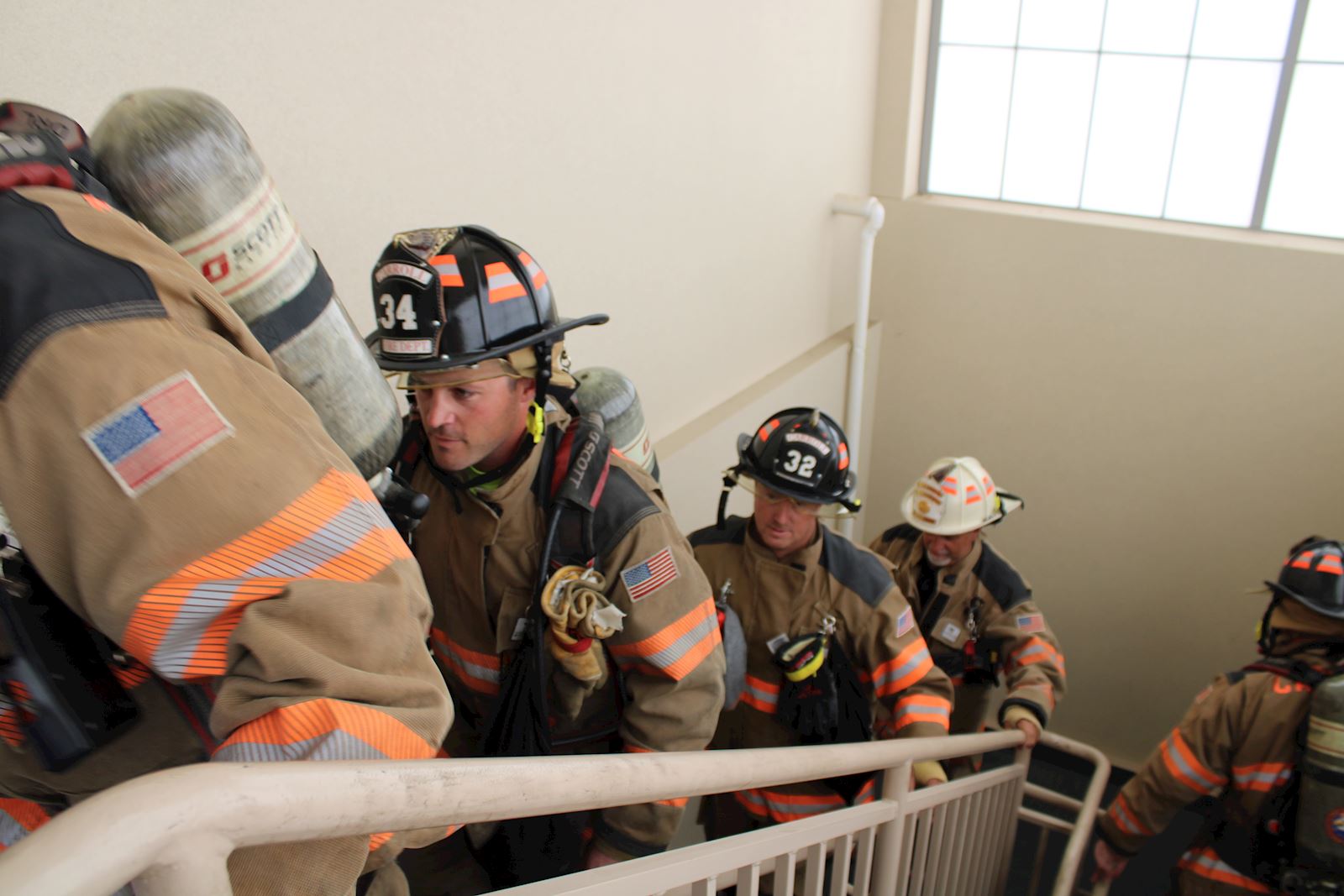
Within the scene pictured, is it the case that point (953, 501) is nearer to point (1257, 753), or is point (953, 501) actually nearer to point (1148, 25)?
point (1257, 753)

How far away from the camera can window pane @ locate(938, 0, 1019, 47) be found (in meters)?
5.88

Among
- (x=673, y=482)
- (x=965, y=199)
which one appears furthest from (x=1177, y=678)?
(x=673, y=482)

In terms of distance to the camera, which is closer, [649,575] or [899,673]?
[649,575]

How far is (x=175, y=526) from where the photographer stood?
34.2 inches

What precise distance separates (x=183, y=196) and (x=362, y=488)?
0.50m

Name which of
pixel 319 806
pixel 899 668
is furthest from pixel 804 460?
pixel 319 806

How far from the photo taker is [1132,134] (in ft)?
18.9

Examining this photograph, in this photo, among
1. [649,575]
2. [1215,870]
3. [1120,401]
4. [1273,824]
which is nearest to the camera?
[649,575]

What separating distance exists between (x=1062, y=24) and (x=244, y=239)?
224 inches

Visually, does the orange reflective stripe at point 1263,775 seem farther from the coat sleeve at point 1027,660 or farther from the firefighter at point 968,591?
the firefighter at point 968,591

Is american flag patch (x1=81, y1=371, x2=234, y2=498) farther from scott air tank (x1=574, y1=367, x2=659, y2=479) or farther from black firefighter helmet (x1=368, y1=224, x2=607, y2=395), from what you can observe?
scott air tank (x1=574, y1=367, x2=659, y2=479)

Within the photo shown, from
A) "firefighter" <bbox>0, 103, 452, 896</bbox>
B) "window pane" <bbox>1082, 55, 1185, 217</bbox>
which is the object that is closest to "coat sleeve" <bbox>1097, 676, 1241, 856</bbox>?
"window pane" <bbox>1082, 55, 1185, 217</bbox>

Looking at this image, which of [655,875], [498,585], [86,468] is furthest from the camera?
[498,585]

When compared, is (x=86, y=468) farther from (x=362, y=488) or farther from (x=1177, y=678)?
(x=1177, y=678)
